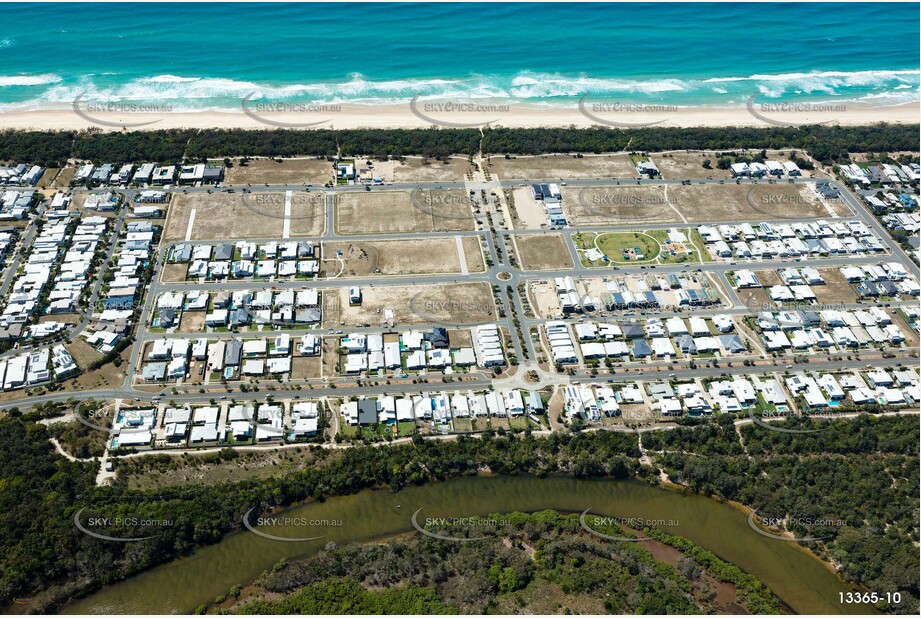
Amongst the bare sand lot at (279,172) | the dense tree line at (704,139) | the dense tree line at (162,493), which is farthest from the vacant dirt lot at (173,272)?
the dense tree line at (704,139)

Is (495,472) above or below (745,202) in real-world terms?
below

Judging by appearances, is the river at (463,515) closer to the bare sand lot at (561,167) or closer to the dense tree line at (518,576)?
the dense tree line at (518,576)

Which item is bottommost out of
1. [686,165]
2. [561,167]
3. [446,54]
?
[686,165]

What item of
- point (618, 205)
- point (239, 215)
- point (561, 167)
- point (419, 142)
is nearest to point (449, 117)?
point (419, 142)

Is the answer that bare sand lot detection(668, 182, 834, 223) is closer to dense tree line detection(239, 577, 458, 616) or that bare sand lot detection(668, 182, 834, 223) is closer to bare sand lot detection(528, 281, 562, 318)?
bare sand lot detection(528, 281, 562, 318)

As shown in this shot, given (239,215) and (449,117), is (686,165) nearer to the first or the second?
(449,117)

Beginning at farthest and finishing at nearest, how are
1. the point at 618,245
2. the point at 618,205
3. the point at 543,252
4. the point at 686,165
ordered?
the point at 686,165
the point at 618,205
the point at 618,245
the point at 543,252

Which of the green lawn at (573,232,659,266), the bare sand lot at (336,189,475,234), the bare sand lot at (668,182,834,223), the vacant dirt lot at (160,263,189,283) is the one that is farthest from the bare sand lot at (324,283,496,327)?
the bare sand lot at (668,182,834,223)
